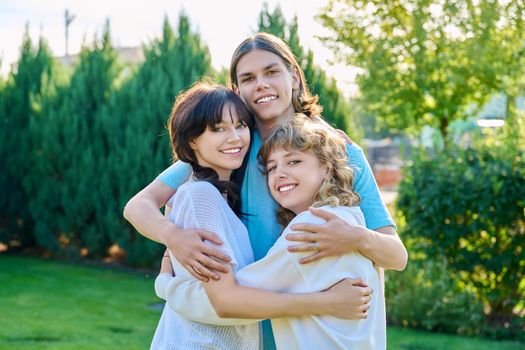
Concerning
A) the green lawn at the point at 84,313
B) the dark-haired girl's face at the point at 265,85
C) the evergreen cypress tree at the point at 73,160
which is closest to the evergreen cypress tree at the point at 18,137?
the evergreen cypress tree at the point at 73,160

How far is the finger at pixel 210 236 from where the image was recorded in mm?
2443

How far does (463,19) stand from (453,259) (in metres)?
5.95

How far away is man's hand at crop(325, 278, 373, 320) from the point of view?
2385 mm

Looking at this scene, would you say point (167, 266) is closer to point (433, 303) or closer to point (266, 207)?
point (266, 207)

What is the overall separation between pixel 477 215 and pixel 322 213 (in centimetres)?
451

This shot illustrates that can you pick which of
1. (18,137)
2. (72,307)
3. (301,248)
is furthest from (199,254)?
(18,137)

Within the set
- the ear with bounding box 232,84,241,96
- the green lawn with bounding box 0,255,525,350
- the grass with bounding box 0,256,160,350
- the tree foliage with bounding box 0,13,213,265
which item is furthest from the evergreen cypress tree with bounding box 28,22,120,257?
the ear with bounding box 232,84,241,96

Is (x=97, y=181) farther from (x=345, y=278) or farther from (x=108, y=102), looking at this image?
(x=345, y=278)

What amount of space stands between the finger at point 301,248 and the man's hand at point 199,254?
209mm

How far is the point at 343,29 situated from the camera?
482 inches

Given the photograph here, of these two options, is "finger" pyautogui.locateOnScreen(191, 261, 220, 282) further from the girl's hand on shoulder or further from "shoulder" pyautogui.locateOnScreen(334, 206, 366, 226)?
"shoulder" pyautogui.locateOnScreen(334, 206, 366, 226)

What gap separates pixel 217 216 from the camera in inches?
98.8

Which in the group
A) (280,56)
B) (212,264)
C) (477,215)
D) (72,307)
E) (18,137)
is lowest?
(72,307)

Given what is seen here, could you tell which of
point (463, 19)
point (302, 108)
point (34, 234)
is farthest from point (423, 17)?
point (302, 108)
